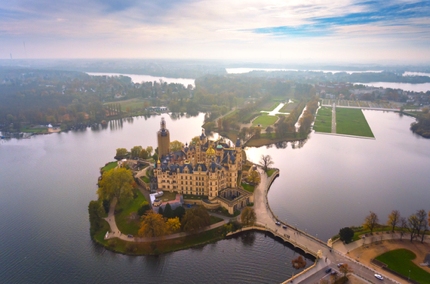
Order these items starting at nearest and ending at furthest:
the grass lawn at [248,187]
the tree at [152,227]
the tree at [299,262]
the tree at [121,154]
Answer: the tree at [299,262] → the tree at [152,227] → the grass lawn at [248,187] → the tree at [121,154]

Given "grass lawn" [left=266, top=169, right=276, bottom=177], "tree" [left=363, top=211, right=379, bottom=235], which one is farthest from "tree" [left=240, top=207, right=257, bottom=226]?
"grass lawn" [left=266, top=169, right=276, bottom=177]

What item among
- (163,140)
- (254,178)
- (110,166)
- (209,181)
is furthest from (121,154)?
(254,178)

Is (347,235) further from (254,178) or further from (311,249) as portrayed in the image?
(254,178)

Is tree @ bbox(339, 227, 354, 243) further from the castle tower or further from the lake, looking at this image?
the castle tower

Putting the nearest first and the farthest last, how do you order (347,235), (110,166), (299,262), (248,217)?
(299,262), (347,235), (248,217), (110,166)

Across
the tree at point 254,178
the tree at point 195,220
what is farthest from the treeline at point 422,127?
the tree at point 195,220

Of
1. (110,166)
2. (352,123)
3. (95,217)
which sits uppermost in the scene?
(352,123)

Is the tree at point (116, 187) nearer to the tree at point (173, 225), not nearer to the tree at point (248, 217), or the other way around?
the tree at point (173, 225)
